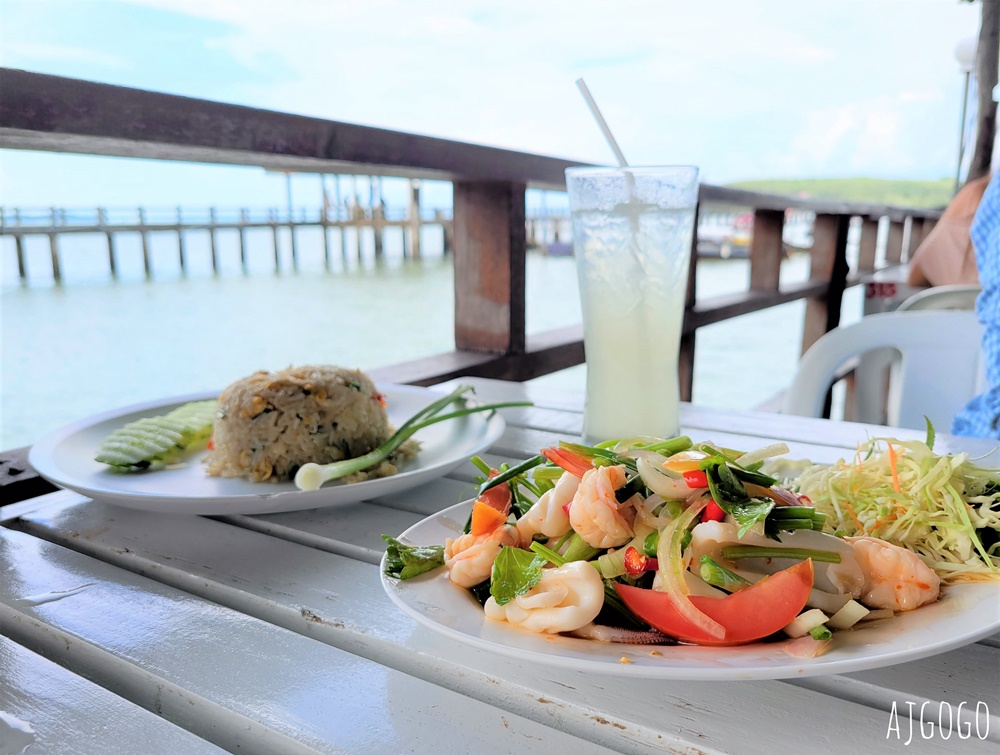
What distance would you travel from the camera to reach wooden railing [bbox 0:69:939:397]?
842 mm

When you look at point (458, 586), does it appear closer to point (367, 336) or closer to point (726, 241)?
point (367, 336)

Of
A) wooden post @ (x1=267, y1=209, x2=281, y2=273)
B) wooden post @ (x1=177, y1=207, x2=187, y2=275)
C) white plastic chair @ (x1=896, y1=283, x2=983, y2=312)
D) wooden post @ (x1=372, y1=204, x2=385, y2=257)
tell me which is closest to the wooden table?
white plastic chair @ (x1=896, y1=283, x2=983, y2=312)

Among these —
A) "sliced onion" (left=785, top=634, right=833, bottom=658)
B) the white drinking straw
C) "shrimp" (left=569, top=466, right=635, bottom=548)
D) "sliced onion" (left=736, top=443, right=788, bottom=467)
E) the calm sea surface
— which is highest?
the white drinking straw

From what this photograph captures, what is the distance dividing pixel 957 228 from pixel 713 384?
593 cm

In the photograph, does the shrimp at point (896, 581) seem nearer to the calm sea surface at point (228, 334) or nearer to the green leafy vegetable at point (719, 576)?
the green leafy vegetable at point (719, 576)

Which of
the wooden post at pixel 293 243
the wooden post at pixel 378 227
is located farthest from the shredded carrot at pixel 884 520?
the wooden post at pixel 378 227

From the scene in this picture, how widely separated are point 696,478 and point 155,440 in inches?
22.6

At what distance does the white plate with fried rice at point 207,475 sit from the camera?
1.99 ft

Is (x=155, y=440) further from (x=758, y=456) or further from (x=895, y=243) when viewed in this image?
(x=895, y=243)

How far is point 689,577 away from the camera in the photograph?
0.39m

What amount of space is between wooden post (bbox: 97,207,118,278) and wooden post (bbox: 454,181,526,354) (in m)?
15.7

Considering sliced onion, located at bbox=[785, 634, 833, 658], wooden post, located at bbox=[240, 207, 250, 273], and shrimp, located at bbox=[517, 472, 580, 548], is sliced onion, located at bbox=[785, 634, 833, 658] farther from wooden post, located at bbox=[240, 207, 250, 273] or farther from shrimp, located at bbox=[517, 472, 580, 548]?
wooden post, located at bbox=[240, 207, 250, 273]

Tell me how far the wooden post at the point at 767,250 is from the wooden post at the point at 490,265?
76.1 inches

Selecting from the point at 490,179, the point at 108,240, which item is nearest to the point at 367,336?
the point at 108,240
